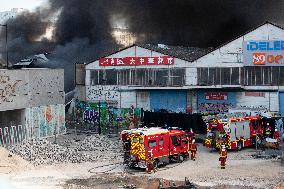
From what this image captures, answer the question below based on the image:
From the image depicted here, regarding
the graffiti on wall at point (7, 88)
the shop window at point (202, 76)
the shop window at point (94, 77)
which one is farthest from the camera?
the shop window at point (94, 77)

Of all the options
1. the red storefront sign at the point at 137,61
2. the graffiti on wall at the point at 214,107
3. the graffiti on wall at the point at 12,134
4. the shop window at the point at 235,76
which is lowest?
the graffiti on wall at the point at 12,134

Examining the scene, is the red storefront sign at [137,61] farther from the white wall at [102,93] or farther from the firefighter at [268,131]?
the firefighter at [268,131]

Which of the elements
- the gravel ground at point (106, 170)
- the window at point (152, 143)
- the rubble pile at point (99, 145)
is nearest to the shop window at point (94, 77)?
the rubble pile at point (99, 145)

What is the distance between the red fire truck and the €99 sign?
702 centimetres

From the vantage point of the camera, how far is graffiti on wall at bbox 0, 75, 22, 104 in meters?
34.5

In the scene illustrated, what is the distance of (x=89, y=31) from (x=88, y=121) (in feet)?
99.8

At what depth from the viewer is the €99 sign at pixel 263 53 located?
38.4 m

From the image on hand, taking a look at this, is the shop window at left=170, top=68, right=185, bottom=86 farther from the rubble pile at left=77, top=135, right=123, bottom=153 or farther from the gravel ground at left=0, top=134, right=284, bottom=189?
the gravel ground at left=0, top=134, right=284, bottom=189

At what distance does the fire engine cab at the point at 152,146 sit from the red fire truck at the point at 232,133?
359 centimetres

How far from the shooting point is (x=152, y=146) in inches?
1067

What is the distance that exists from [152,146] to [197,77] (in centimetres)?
1613

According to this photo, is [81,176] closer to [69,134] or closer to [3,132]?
[3,132]

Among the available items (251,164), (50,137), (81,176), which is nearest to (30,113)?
(50,137)

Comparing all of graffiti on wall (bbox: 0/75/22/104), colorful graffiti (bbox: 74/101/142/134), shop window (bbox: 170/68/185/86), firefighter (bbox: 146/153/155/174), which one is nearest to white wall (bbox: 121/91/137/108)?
colorful graffiti (bbox: 74/101/142/134)
